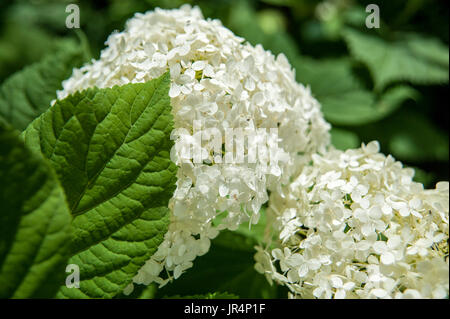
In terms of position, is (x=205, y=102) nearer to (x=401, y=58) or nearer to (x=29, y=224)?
(x=29, y=224)

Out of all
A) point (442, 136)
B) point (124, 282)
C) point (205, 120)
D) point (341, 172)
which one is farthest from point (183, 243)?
point (442, 136)

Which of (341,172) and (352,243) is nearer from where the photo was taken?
(352,243)

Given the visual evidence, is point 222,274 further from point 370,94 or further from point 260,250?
point 370,94

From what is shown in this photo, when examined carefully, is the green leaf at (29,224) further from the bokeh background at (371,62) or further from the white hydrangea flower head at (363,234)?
the bokeh background at (371,62)

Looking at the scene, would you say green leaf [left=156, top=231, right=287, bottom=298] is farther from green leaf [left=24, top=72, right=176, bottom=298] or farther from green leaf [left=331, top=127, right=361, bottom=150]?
green leaf [left=331, top=127, right=361, bottom=150]

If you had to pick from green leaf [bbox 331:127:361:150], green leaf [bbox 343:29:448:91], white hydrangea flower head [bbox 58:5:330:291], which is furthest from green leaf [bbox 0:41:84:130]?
green leaf [bbox 343:29:448:91]

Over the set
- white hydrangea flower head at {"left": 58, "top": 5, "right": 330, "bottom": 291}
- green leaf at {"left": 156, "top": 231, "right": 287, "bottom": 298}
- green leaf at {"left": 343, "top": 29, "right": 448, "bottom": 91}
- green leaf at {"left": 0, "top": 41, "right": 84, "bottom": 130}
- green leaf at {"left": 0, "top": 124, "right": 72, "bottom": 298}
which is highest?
green leaf at {"left": 343, "top": 29, "right": 448, "bottom": 91}
